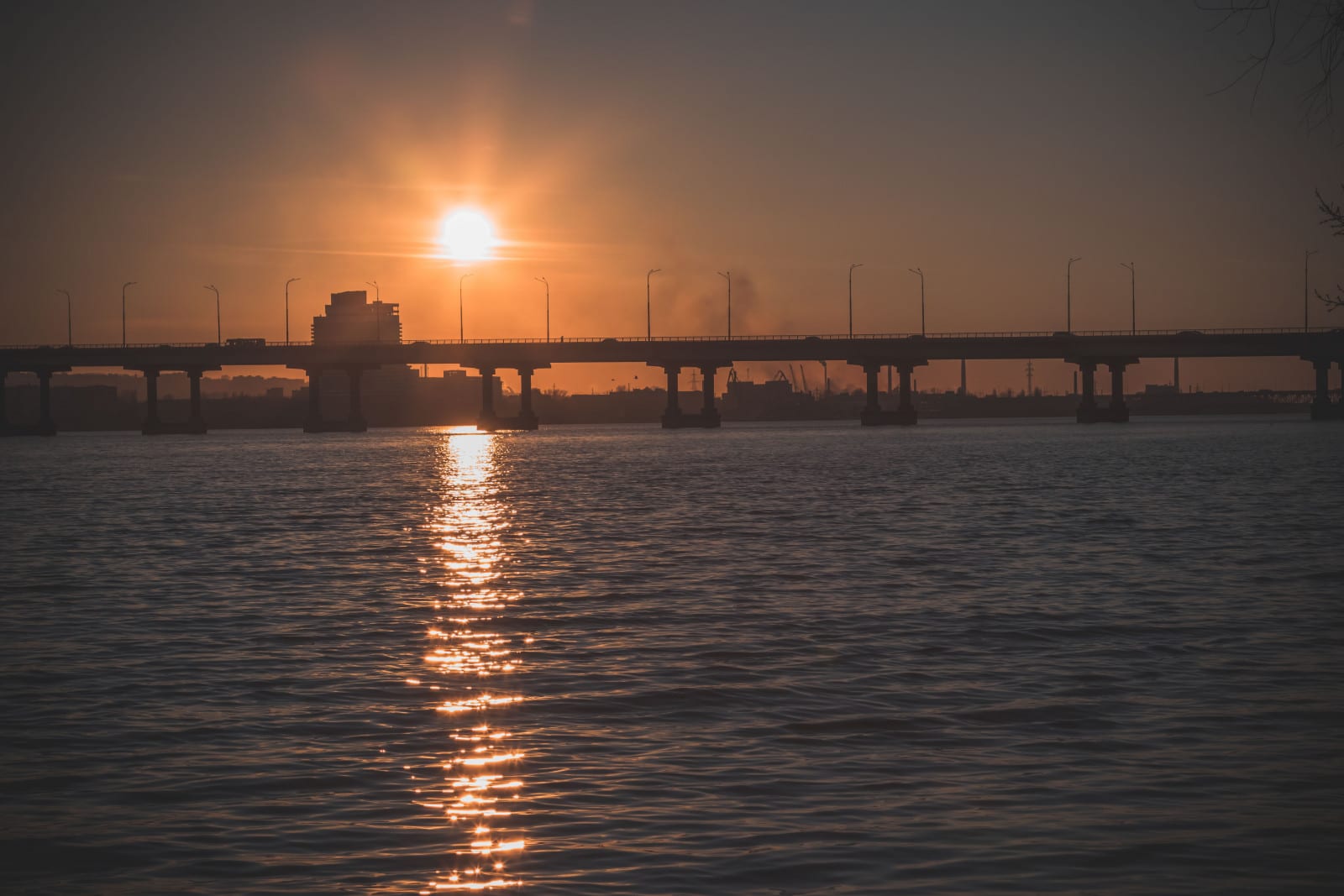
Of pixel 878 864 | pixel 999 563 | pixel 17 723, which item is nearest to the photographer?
pixel 878 864

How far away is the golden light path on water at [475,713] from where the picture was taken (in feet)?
31.0

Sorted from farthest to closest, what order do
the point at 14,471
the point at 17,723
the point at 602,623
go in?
1. the point at 14,471
2. the point at 602,623
3. the point at 17,723

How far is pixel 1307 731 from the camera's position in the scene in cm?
1291

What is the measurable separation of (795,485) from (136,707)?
164 feet

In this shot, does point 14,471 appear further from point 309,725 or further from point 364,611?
point 309,725

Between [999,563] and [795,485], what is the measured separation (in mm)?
35347

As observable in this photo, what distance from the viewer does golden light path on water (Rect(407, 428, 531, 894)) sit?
944 centimetres

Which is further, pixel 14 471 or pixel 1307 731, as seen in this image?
pixel 14 471

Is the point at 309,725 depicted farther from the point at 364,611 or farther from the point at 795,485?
the point at 795,485

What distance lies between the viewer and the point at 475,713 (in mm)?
14219

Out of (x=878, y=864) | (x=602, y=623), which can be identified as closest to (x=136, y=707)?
(x=602, y=623)

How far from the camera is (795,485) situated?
63.7m

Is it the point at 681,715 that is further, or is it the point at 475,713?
the point at 475,713

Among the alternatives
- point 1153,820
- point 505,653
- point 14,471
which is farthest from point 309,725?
point 14,471
